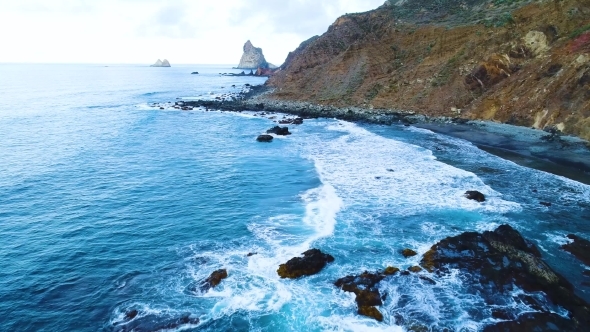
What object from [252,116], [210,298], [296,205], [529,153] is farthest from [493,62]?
[210,298]

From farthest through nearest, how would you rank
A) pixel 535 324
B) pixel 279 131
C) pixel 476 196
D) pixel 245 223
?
pixel 279 131, pixel 476 196, pixel 245 223, pixel 535 324

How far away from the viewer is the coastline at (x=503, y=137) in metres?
38.1

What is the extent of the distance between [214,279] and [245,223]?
777cm

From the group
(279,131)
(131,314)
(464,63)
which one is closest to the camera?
(131,314)

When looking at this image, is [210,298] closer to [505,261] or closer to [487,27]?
[505,261]

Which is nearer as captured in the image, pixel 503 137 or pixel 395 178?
pixel 395 178

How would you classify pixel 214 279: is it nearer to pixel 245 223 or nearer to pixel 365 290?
pixel 245 223

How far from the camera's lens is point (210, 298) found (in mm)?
18828

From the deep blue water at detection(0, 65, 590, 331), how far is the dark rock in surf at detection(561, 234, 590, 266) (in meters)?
0.66

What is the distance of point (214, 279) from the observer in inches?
791

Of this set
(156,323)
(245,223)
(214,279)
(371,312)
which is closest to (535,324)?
(371,312)

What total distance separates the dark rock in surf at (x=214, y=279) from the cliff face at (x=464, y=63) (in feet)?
148

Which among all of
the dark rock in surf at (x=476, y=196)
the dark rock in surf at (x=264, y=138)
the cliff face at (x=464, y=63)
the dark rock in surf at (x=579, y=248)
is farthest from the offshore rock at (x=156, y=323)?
the cliff face at (x=464, y=63)

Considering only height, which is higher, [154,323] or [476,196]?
[476,196]
